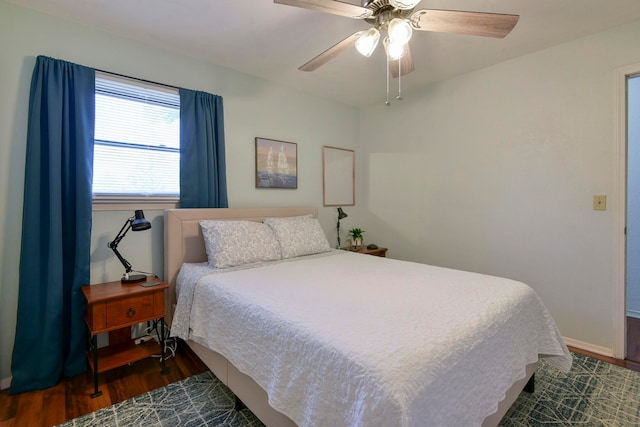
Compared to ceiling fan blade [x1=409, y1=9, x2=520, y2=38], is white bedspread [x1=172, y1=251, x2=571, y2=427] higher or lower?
lower

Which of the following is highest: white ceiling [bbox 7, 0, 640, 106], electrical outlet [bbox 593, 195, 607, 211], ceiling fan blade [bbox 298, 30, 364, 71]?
white ceiling [bbox 7, 0, 640, 106]

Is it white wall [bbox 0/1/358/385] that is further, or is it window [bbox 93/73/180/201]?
window [bbox 93/73/180/201]

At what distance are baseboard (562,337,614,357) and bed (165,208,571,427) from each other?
1010 millimetres

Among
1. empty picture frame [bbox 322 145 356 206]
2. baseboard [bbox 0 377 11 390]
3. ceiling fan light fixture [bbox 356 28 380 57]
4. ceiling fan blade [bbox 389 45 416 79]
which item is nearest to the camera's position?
ceiling fan light fixture [bbox 356 28 380 57]

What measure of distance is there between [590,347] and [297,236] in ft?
8.35

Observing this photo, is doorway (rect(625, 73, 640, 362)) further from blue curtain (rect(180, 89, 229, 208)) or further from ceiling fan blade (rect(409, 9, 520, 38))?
blue curtain (rect(180, 89, 229, 208))

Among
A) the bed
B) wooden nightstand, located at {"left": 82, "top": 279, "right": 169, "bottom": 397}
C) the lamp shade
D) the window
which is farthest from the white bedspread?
the window

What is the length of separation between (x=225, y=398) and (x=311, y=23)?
2.55m

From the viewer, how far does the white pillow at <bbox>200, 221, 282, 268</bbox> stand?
7.44ft

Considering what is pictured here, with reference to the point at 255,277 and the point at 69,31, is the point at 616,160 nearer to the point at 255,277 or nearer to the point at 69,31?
the point at 255,277

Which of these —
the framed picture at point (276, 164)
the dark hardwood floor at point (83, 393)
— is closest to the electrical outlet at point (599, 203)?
the framed picture at point (276, 164)

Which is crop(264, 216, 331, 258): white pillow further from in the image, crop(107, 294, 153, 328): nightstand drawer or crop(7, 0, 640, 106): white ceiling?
crop(7, 0, 640, 106): white ceiling

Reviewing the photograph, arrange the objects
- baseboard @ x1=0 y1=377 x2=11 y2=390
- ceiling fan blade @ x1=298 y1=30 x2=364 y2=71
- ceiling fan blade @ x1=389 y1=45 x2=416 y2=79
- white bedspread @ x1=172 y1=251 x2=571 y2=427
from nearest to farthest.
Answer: white bedspread @ x1=172 y1=251 x2=571 y2=427 → ceiling fan blade @ x1=298 y1=30 x2=364 y2=71 → baseboard @ x1=0 y1=377 x2=11 y2=390 → ceiling fan blade @ x1=389 y1=45 x2=416 y2=79

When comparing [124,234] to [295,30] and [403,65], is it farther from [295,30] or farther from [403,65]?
[403,65]
